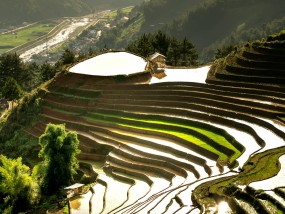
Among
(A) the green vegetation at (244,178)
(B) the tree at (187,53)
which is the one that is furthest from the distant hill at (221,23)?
(A) the green vegetation at (244,178)

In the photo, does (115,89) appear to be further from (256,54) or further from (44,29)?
(44,29)

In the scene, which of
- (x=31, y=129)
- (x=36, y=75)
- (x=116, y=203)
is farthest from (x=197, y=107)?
(x=36, y=75)

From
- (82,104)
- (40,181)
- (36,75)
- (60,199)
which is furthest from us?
(36,75)

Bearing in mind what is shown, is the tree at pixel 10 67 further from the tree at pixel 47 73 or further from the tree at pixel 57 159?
the tree at pixel 57 159

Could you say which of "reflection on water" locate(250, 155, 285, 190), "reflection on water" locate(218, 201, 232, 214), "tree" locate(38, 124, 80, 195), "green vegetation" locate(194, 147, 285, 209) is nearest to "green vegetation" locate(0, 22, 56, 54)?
"tree" locate(38, 124, 80, 195)

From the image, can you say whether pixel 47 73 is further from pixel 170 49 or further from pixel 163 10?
pixel 163 10

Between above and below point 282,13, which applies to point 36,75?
below
